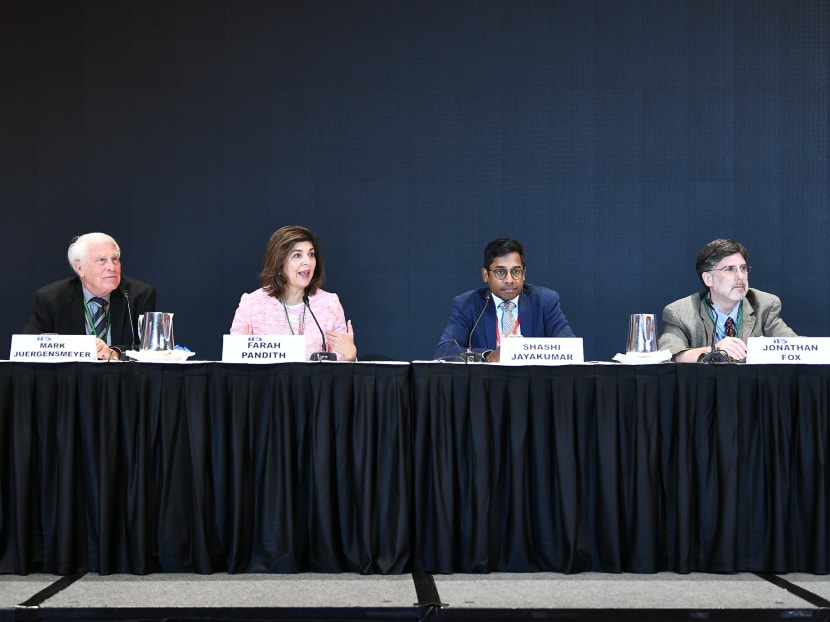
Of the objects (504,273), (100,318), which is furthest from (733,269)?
(100,318)

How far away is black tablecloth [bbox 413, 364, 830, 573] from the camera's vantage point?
2.21 metres

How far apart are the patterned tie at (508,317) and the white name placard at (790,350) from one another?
1.16 meters

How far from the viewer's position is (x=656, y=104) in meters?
4.17

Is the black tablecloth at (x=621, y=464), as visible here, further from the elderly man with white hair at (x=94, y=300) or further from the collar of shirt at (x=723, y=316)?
the elderly man with white hair at (x=94, y=300)

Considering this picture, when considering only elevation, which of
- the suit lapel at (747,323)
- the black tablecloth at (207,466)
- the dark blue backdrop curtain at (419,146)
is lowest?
the black tablecloth at (207,466)

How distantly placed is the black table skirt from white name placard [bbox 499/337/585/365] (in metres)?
0.06

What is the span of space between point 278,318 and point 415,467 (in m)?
1.13

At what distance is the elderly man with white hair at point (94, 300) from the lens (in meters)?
3.16

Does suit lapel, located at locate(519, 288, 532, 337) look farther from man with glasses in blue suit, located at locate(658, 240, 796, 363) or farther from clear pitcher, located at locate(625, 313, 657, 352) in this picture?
clear pitcher, located at locate(625, 313, 657, 352)

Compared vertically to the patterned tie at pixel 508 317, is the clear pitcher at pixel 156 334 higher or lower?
lower

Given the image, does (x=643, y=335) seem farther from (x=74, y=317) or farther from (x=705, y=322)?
(x=74, y=317)

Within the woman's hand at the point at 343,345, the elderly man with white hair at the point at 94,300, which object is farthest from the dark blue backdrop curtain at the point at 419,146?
the woman's hand at the point at 343,345

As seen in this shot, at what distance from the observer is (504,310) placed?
3344 mm

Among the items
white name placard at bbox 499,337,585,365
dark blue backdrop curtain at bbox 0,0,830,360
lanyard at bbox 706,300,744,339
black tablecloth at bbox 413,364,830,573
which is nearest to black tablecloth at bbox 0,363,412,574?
black tablecloth at bbox 413,364,830,573
